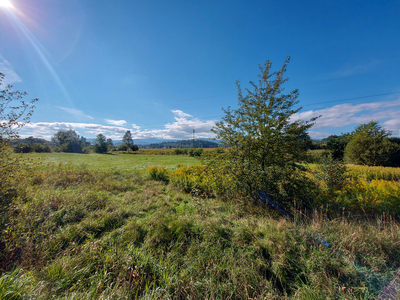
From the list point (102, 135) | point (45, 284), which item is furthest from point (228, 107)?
point (102, 135)

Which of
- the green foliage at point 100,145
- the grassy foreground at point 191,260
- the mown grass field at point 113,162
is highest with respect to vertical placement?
the green foliage at point 100,145

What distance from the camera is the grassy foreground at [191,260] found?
202cm

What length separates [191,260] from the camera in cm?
263

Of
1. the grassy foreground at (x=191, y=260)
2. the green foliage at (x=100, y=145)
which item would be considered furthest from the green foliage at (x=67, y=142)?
the grassy foreground at (x=191, y=260)

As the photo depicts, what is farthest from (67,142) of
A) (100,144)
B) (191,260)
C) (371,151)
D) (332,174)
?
(371,151)

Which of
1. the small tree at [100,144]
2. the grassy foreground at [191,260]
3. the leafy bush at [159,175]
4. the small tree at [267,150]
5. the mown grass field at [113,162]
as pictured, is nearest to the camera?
the grassy foreground at [191,260]

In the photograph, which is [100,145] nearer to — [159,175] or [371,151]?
[159,175]

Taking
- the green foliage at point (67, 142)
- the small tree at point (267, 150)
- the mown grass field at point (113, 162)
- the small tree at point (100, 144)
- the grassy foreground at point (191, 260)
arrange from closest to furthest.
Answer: the grassy foreground at point (191, 260) → the small tree at point (267, 150) → the mown grass field at point (113, 162) → the green foliage at point (67, 142) → the small tree at point (100, 144)

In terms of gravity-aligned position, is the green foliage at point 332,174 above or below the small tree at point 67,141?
below

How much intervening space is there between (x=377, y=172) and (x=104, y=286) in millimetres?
16395

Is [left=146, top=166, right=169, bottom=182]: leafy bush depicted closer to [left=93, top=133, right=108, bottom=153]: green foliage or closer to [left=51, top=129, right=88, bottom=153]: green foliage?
[left=93, top=133, right=108, bottom=153]: green foliage

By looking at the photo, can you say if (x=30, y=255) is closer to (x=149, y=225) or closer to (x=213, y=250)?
(x=149, y=225)

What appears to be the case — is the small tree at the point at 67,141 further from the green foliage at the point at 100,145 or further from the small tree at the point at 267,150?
the small tree at the point at 267,150

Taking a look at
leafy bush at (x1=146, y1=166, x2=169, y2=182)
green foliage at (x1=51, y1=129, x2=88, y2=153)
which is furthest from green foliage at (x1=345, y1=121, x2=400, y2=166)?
green foliage at (x1=51, y1=129, x2=88, y2=153)
